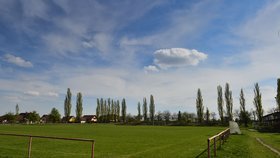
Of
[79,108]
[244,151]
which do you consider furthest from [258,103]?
[79,108]

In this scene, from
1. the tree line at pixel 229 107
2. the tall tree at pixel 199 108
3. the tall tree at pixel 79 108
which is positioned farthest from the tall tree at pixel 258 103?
the tall tree at pixel 79 108

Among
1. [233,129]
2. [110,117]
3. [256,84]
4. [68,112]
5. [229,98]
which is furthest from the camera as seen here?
[110,117]

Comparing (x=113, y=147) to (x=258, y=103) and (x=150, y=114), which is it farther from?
(x=150, y=114)

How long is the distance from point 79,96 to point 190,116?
2276 inches

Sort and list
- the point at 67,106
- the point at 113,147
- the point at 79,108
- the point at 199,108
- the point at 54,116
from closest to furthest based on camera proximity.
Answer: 1. the point at 113,147
2. the point at 199,108
3. the point at 67,106
4. the point at 79,108
5. the point at 54,116

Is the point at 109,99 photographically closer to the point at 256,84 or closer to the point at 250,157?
the point at 256,84

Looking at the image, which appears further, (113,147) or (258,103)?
(258,103)

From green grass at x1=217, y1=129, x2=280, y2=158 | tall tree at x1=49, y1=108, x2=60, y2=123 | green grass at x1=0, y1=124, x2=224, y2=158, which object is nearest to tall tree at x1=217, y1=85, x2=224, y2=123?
green grass at x1=0, y1=124, x2=224, y2=158

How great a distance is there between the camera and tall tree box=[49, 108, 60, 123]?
5098 inches

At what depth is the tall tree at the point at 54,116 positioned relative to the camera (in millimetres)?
129500

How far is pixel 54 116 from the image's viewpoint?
130 m

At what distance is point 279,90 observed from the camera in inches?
2539

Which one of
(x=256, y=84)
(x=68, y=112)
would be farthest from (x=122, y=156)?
(x=68, y=112)

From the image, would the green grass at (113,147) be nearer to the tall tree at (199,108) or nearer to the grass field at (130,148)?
the grass field at (130,148)
